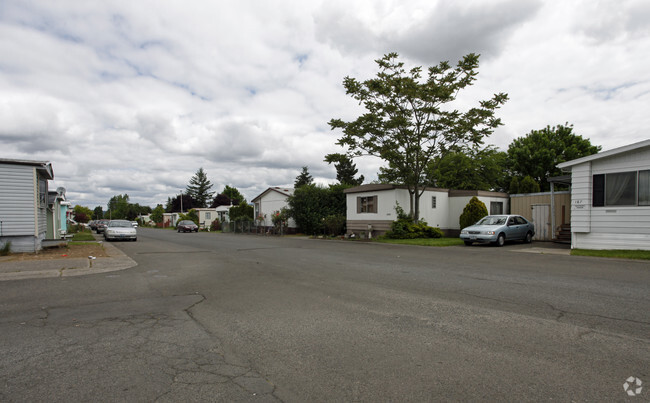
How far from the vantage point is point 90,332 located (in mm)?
5289

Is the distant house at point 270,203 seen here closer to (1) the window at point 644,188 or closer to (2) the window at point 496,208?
(2) the window at point 496,208

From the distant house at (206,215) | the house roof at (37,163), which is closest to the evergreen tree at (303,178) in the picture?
the distant house at (206,215)

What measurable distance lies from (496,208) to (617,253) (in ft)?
42.5

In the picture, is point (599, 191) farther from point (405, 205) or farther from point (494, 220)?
A: point (405, 205)

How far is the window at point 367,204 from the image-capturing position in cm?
2730

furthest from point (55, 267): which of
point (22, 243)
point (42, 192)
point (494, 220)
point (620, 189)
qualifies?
point (620, 189)

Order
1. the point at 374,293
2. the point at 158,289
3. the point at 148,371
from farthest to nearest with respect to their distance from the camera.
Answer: the point at 158,289 < the point at 374,293 < the point at 148,371

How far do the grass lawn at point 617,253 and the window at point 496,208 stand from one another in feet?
36.5

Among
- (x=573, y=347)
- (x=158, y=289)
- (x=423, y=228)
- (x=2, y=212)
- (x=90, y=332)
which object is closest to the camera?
(x=573, y=347)

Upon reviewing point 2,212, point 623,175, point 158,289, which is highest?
point 623,175

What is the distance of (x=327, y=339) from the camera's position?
488 centimetres

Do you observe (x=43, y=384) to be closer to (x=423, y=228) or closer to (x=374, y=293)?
(x=374, y=293)

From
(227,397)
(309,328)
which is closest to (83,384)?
(227,397)

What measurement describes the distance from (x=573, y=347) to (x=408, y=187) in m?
21.3
